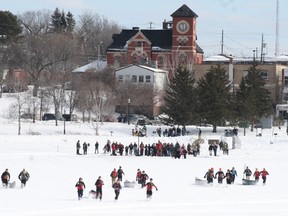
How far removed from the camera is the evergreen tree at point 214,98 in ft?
219

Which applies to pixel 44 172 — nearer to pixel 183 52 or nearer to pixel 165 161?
pixel 165 161

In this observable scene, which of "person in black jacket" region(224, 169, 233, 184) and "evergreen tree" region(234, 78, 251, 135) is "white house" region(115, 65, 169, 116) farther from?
"person in black jacket" region(224, 169, 233, 184)

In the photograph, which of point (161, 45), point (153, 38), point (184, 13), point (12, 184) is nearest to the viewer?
point (12, 184)

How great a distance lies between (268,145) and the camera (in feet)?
192

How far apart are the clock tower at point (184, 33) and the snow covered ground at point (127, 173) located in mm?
38253

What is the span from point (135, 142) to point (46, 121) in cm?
1410

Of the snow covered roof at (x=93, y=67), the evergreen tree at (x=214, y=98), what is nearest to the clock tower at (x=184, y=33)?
the snow covered roof at (x=93, y=67)

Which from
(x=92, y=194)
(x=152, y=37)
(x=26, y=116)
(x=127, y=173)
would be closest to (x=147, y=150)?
(x=127, y=173)

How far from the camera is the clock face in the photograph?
349ft

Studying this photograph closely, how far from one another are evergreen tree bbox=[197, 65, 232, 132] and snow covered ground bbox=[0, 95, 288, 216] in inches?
45.3

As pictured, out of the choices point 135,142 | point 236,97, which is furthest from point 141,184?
point 236,97

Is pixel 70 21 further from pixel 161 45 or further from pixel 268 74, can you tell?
pixel 268 74

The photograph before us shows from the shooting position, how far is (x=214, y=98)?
6694 cm

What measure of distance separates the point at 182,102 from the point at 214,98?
2.45m
